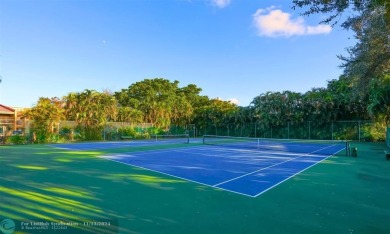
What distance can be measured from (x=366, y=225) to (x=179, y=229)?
9.63ft

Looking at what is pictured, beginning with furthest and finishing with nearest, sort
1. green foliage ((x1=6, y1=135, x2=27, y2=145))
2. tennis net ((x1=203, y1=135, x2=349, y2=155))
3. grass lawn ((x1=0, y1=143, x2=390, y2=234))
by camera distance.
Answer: green foliage ((x1=6, y1=135, x2=27, y2=145)), tennis net ((x1=203, y1=135, x2=349, y2=155)), grass lawn ((x1=0, y1=143, x2=390, y2=234))

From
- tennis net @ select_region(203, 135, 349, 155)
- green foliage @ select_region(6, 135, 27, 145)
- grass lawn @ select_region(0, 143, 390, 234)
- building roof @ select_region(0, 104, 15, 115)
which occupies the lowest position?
tennis net @ select_region(203, 135, 349, 155)

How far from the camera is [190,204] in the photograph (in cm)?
563

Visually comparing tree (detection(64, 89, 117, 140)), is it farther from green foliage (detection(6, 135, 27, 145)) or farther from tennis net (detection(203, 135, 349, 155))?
tennis net (detection(203, 135, 349, 155))

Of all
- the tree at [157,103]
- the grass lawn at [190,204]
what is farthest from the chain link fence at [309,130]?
the grass lawn at [190,204]

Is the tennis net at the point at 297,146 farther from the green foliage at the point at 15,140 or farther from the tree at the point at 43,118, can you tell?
the green foliage at the point at 15,140

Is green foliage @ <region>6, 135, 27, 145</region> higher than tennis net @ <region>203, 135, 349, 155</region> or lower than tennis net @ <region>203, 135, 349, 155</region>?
higher

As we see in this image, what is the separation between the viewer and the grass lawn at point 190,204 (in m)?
4.44

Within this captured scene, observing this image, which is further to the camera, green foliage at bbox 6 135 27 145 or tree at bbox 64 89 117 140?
tree at bbox 64 89 117 140

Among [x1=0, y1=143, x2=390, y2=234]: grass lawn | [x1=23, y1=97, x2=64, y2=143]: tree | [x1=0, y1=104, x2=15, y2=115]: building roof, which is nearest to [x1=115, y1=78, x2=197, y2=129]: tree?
[x1=23, y1=97, x2=64, y2=143]: tree

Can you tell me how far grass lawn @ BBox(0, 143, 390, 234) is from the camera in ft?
14.6

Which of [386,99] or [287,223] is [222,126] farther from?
[287,223]

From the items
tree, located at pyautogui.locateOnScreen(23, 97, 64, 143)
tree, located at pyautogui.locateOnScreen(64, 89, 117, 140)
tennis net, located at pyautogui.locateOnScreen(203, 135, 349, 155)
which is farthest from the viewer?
tree, located at pyautogui.locateOnScreen(64, 89, 117, 140)

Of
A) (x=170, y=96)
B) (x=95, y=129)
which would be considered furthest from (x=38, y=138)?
(x=170, y=96)
